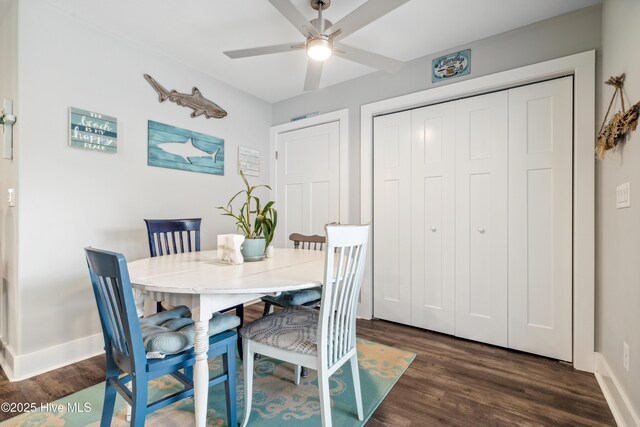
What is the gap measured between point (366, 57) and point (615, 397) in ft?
7.83

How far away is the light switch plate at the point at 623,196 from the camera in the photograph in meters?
1.45

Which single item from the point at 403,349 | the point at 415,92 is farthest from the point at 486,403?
the point at 415,92

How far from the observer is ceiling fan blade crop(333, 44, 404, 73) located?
1.95 m

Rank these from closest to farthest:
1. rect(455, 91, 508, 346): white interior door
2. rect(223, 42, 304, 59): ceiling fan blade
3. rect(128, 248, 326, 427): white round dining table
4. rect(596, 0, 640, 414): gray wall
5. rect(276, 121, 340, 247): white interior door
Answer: rect(128, 248, 326, 427): white round dining table
rect(596, 0, 640, 414): gray wall
rect(223, 42, 304, 59): ceiling fan blade
rect(455, 91, 508, 346): white interior door
rect(276, 121, 340, 247): white interior door

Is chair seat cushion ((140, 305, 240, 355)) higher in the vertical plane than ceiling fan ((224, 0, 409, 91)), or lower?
lower

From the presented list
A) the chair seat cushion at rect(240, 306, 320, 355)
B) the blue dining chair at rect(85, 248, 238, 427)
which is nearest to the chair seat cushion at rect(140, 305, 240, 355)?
the blue dining chair at rect(85, 248, 238, 427)

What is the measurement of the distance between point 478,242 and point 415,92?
55.4 inches

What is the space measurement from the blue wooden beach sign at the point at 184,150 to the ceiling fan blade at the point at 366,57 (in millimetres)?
1675

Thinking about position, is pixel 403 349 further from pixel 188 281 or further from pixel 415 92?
pixel 415 92

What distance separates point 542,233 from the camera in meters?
2.20

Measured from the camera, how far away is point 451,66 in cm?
255

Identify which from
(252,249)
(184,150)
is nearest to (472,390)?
(252,249)

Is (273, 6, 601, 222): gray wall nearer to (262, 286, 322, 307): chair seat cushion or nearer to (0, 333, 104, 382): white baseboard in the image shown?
(262, 286, 322, 307): chair seat cushion

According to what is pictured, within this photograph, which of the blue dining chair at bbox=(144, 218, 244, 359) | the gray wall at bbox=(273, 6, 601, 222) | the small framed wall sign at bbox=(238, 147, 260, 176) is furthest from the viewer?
the small framed wall sign at bbox=(238, 147, 260, 176)
